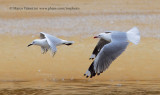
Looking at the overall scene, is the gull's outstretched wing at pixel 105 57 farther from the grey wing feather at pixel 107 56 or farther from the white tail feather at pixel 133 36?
the white tail feather at pixel 133 36

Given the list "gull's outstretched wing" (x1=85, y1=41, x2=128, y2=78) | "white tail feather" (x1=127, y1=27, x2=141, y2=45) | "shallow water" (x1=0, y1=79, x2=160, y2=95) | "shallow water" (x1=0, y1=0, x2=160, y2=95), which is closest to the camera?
"gull's outstretched wing" (x1=85, y1=41, x2=128, y2=78)

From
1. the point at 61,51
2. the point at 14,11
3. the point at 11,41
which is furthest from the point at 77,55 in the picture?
the point at 14,11

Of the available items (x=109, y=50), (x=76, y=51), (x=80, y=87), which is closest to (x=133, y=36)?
(x=109, y=50)

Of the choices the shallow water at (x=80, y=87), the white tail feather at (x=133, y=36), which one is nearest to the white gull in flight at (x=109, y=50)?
the white tail feather at (x=133, y=36)

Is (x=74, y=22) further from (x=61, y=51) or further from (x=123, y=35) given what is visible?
(x=123, y=35)

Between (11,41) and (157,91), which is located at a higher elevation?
(11,41)

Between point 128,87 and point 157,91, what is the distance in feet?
2.37

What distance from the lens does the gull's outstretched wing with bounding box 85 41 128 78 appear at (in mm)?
8516

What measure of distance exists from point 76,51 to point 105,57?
4216 millimetres

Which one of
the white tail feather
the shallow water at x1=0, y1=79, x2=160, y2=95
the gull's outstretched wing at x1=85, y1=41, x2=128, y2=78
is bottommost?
the shallow water at x1=0, y1=79, x2=160, y2=95

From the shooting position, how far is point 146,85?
10.1m

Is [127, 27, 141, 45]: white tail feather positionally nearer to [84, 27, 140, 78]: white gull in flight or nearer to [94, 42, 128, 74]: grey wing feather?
[84, 27, 140, 78]: white gull in flight

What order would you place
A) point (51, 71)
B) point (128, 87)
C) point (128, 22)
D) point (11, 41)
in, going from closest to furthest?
point (128, 87), point (51, 71), point (11, 41), point (128, 22)

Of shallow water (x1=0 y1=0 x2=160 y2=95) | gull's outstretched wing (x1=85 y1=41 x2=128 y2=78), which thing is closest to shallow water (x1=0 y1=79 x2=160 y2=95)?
shallow water (x1=0 y1=0 x2=160 y2=95)
